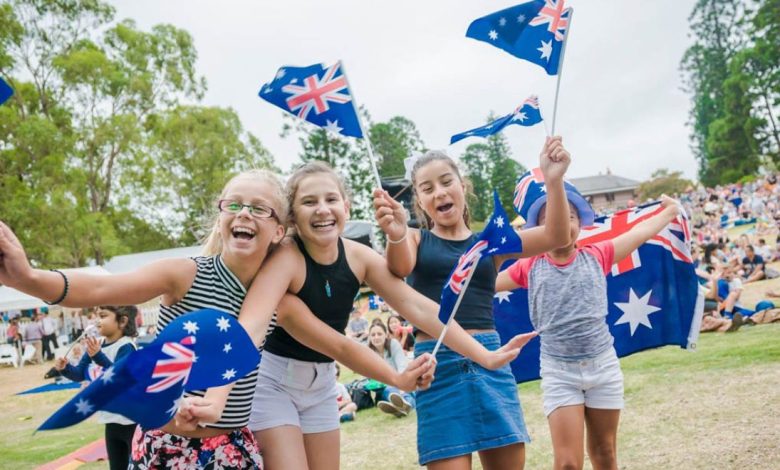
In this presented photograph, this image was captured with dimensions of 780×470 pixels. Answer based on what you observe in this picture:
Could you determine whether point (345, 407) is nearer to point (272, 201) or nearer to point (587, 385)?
point (587, 385)

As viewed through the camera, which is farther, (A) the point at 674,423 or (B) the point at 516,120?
(A) the point at 674,423

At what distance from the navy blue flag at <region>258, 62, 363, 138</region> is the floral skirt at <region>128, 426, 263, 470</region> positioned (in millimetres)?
1754

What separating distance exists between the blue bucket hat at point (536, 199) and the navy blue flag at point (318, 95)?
3.90 feet

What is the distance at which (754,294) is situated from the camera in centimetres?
1284

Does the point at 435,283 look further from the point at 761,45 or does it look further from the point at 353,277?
the point at 761,45

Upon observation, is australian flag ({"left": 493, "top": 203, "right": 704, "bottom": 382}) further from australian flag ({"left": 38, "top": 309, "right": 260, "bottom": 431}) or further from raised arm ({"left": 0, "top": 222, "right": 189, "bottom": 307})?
australian flag ({"left": 38, "top": 309, "right": 260, "bottom": 431})

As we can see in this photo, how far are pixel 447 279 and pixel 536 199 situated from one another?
1.03 metres

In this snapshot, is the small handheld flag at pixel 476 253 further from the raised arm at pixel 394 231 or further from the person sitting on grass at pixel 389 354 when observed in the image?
the person sitting on grass at pixel 389 354

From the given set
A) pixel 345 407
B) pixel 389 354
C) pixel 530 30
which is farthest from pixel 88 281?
pixel 389 354

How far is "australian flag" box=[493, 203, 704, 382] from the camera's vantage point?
5.14 meters

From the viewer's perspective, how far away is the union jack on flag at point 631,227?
523 cm

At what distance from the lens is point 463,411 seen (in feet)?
9.98

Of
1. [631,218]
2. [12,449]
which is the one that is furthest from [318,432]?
[12,449]

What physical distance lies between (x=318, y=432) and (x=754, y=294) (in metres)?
12.7
